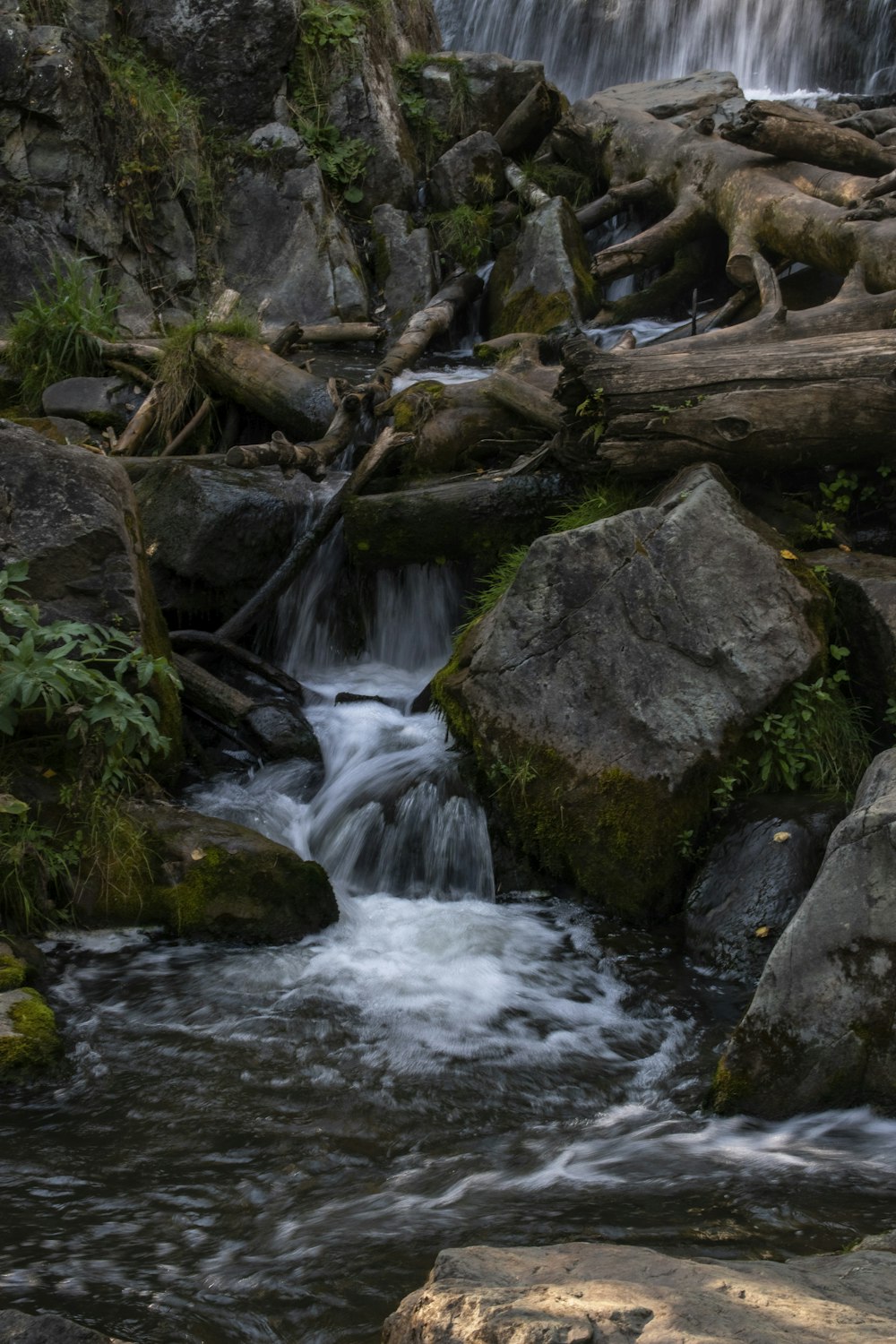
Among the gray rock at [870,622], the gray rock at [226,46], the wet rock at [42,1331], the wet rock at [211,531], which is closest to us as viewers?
the wet rock at [42,1331]

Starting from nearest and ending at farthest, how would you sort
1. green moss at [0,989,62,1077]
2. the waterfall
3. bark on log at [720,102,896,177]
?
green moss at [0,989,62,1077] < bark on log at [720,102,896,177] < the waterfall

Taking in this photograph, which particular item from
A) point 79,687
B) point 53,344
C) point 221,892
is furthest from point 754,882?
point 53,344

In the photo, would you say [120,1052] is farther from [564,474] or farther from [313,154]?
[313,154]

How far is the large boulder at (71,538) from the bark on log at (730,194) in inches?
185

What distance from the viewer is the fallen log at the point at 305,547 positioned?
676cm

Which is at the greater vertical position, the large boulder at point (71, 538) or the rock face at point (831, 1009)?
the large boulder at point (71, 538)

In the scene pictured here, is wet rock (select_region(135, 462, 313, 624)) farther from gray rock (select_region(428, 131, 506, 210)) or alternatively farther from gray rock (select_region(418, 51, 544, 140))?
gray rock (select_region(418, 51, 544, 140))

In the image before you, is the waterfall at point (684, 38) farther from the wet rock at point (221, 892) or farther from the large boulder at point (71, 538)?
the wet rock at point (221, 892)

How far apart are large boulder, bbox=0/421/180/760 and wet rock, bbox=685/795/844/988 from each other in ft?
8.70

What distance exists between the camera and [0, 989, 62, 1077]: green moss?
357 cm

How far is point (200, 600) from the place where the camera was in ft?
22.5

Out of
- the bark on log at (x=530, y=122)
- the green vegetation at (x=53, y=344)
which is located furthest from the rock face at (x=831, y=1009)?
the bark on log at (x=530, y=122)

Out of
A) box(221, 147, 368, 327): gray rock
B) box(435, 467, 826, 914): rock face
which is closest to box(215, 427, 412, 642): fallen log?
box(435, 467, 826, 914): rock face

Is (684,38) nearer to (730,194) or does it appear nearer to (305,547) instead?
(730,194)
